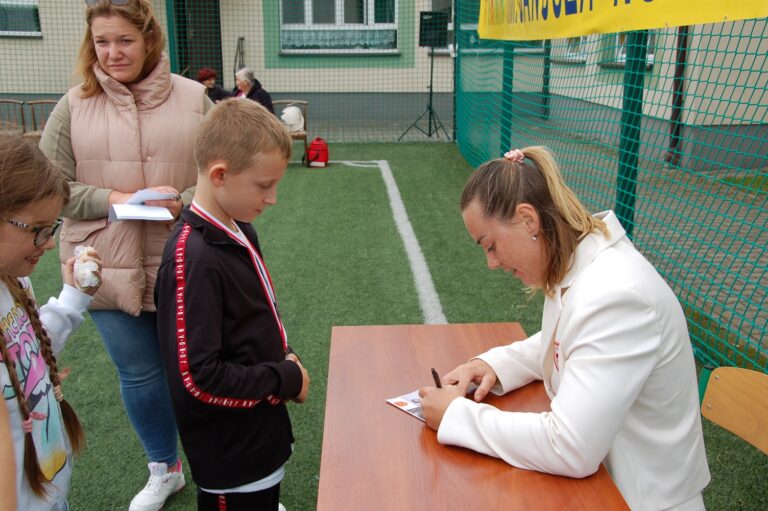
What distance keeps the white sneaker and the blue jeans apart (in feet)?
0.14

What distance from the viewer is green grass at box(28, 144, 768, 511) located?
9.54ft

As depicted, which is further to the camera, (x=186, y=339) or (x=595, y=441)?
(x=186, y=339)

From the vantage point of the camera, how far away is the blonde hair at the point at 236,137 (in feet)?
5.99

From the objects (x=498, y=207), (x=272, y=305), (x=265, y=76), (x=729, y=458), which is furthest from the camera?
(x=265, y=76)

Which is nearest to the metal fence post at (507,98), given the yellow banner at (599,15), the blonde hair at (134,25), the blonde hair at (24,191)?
the yellow banner at (599,15)

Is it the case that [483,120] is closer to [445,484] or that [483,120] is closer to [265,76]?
[265,76]

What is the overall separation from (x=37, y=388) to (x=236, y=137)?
0.79m

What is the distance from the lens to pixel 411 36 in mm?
14562

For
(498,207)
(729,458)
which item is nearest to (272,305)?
(498,207)

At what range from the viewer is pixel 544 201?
1.66m

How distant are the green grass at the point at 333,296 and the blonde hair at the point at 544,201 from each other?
2.40 feet

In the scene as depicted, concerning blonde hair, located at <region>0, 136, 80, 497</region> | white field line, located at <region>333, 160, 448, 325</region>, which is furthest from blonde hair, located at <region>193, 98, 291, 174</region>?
white field line, located at <region>333, 160, 448, 325</region>

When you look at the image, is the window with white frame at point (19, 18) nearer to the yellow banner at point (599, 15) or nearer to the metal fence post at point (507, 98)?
the metal fence post at point (507, 98)

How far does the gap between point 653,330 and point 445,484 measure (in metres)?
0.56
